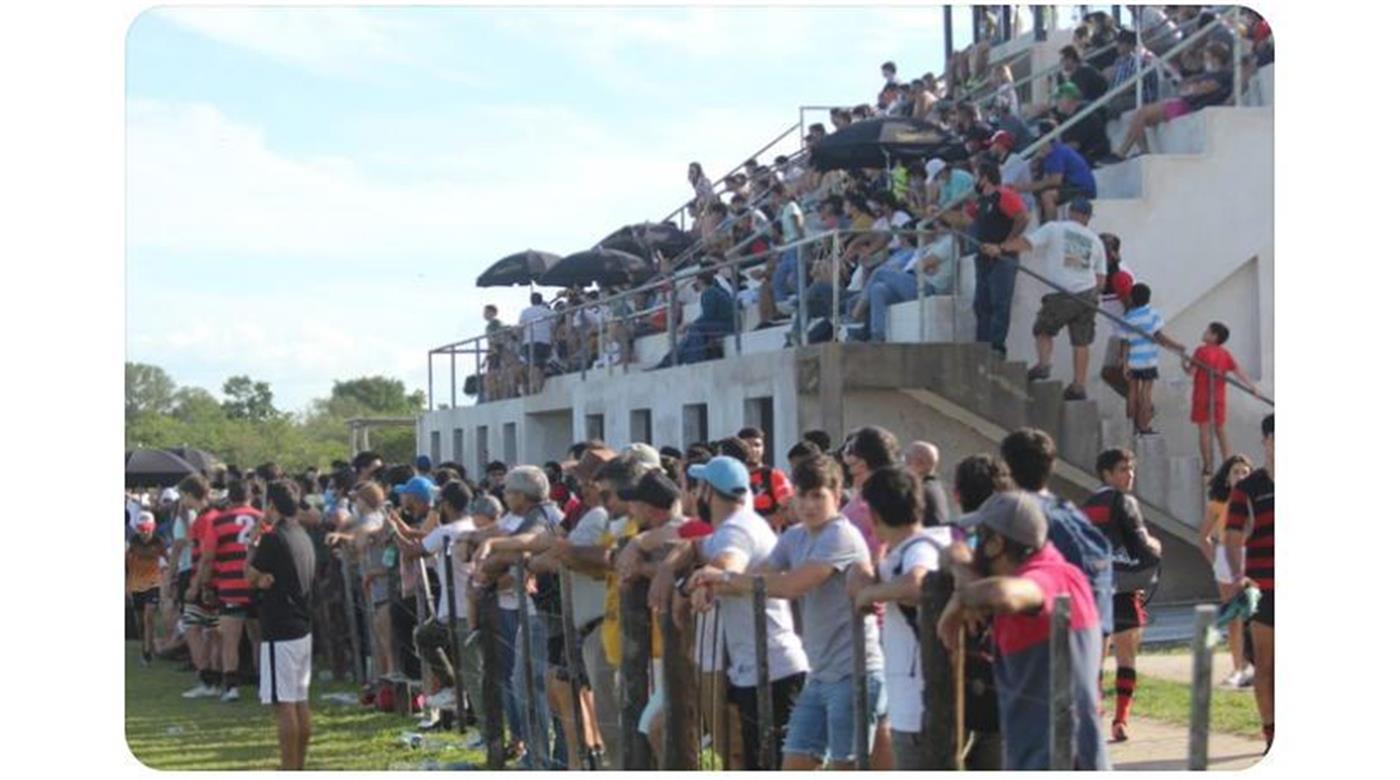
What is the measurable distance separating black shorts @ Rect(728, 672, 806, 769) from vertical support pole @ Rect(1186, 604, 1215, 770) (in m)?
2.79

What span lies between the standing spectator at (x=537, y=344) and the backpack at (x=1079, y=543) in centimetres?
1915

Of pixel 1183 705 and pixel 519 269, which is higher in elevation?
pixel 519 269

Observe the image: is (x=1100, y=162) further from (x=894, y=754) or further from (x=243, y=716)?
(x=894, y=754)

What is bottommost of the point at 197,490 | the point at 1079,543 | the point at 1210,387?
the point at 197,490

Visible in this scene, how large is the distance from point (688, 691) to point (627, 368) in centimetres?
1456

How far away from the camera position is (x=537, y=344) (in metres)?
28.8

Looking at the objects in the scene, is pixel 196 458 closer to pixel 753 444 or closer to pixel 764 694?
pixel 753 444

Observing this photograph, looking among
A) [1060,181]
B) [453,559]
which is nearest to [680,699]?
[453,559]

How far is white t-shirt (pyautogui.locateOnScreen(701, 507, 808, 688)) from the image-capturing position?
32.0 feet

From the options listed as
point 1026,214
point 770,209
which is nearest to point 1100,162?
point 1026,214

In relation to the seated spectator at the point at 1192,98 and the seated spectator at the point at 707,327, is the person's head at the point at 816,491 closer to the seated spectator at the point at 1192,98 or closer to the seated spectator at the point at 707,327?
the seated spectator at the point at 1192,98

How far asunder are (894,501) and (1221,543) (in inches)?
213

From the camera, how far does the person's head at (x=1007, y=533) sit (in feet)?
25.2

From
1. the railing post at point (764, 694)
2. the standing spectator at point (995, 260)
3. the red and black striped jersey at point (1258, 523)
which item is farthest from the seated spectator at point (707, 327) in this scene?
the railing post at point (764, 694)
